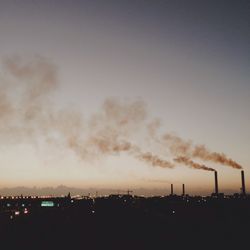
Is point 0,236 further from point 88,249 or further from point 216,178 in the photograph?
point 216,178

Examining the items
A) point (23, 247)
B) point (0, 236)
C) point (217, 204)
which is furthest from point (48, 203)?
point (23, 247)

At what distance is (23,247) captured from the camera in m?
23.8

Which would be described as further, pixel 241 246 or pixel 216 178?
pixel 216 178

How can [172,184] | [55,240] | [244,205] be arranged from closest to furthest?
[55,240] < [244,205] < [172,184]

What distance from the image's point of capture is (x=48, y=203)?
250 feet

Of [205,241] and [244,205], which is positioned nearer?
[205,241]

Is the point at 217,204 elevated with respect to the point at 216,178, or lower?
lower

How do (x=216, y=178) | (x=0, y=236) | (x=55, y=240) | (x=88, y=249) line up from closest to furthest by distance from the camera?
1. (x=88, y=249)
2. (x=55, y=240)
3. (x=0, y=236)
4. (x=216, y=178)

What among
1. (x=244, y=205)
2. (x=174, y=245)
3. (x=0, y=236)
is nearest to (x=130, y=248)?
(x=174, y=245)

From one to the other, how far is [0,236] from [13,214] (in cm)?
2438

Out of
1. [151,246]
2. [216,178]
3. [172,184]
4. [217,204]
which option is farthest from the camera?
[172,184]

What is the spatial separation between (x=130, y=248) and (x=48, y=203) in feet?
184

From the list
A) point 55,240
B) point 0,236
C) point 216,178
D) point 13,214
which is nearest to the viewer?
point 55,240

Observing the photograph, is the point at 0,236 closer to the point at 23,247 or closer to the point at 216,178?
the point at 23,247
